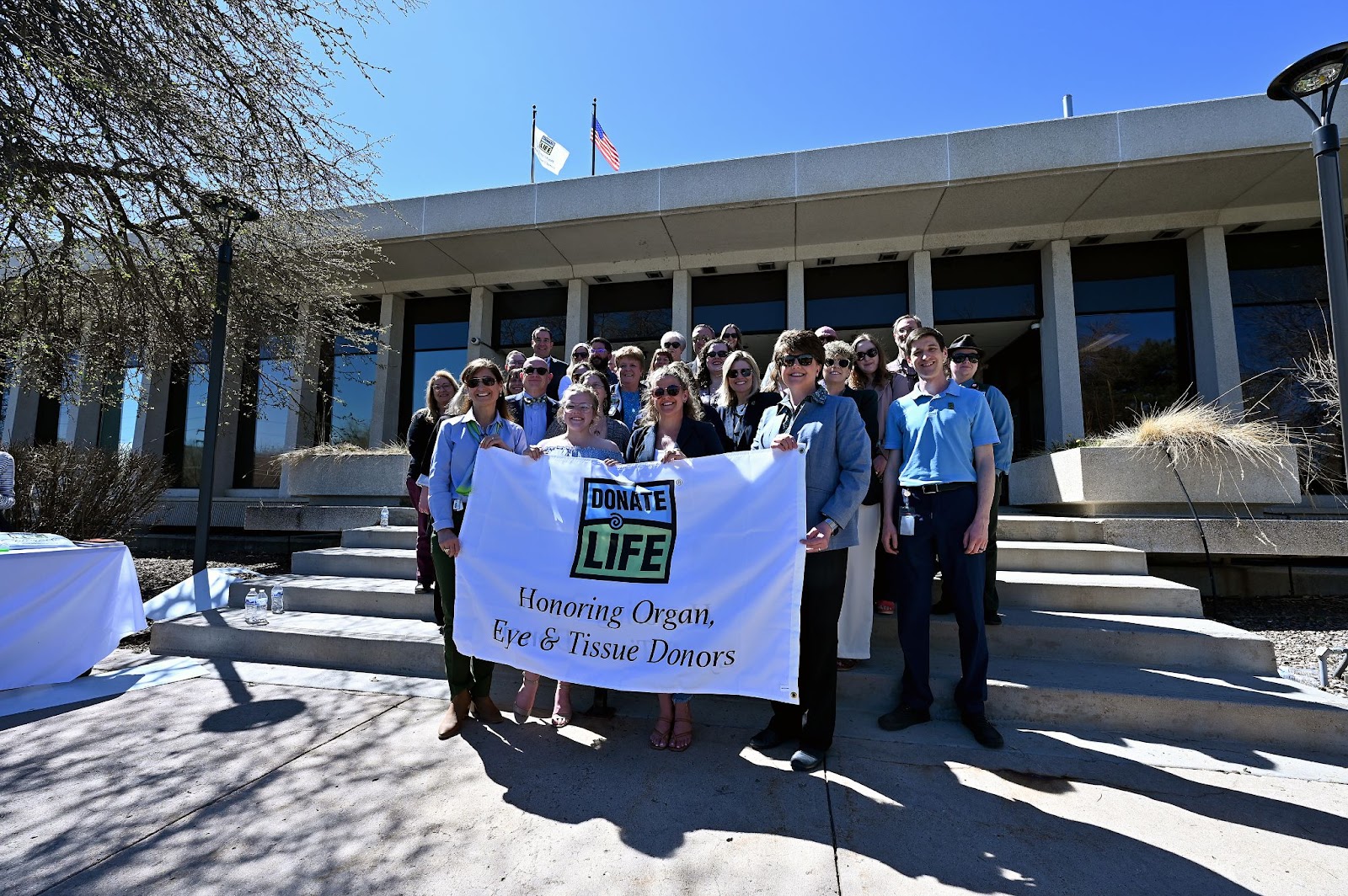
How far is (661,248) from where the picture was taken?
11.0 m

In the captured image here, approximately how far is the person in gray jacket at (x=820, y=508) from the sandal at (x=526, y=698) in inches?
51.8

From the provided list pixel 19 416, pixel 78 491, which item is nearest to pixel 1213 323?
pixel 78 491

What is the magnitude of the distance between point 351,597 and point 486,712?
99.4 inches

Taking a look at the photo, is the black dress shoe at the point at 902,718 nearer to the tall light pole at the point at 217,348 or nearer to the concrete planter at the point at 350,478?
the tall light pole at the point at 217,348

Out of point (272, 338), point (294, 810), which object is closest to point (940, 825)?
point (294, 810)

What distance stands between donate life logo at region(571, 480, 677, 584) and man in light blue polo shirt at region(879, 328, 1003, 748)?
134 cm

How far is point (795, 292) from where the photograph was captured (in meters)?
11.0

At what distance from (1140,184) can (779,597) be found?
9589mm

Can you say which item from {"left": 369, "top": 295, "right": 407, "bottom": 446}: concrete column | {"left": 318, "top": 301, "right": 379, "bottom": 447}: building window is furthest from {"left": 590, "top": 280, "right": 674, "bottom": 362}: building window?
{"left": 318, "top": 301, "right": 379, "bottom": 447}: building window

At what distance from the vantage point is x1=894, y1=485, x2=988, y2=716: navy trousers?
321 centimetres

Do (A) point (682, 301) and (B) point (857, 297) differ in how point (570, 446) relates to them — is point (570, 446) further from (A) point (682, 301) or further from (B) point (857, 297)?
(B) point (857, 297)

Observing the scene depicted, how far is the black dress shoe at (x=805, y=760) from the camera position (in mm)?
2914

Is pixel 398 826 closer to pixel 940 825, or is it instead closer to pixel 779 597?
pixel 779 597

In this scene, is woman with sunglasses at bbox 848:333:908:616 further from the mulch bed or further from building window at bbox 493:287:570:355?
building window at bbox 493:287:570:355
